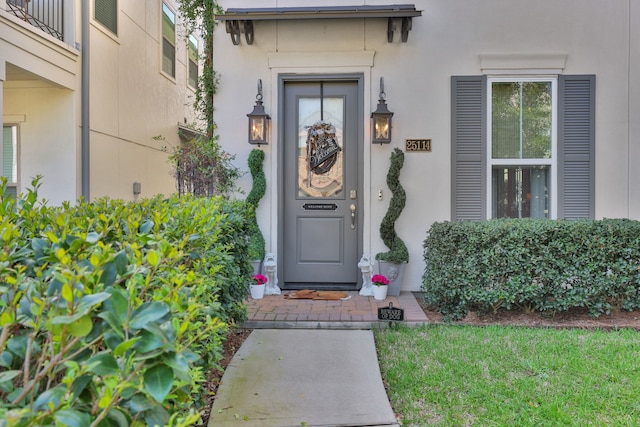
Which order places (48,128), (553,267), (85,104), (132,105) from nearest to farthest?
1. (553,267)
2. (48,128)
3. (85,104)
4. (132,105)

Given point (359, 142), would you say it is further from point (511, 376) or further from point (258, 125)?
point (511, 376)

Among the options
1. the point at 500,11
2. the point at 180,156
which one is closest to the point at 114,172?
the point at 180,156

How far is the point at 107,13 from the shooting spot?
21.8 feet

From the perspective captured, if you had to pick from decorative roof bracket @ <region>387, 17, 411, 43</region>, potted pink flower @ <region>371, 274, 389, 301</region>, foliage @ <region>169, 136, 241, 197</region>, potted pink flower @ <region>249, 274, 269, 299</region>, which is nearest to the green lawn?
potted pink flower @ <region>371, 274, 389, 301</region>

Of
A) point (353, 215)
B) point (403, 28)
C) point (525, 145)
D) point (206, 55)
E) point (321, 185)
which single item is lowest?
point (353, 215)

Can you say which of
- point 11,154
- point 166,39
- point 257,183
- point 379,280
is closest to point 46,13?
point 11,154

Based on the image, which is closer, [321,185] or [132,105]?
[321,185]

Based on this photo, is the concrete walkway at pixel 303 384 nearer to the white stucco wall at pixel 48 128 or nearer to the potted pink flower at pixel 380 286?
the potted pink flower at pixel 380 286

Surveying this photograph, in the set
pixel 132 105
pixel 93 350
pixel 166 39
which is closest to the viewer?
pixel 93 350

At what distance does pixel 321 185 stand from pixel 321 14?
1.94m

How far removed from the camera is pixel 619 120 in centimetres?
468

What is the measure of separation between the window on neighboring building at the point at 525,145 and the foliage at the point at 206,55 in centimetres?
291

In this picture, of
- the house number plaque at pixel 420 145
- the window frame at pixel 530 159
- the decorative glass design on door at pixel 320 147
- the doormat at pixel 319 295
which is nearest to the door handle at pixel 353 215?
the decorative glass design on door at pixel 320 147

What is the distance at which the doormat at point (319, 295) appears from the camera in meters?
4.50
